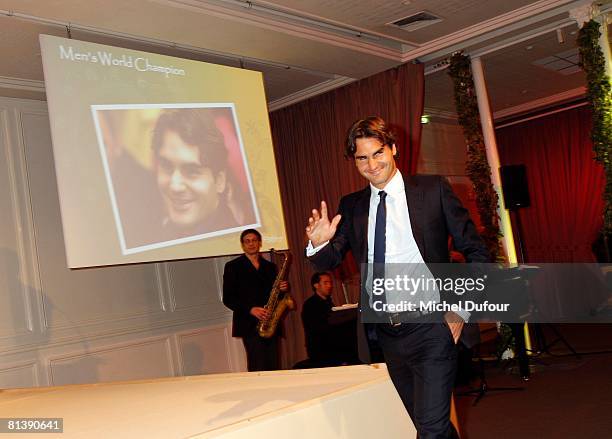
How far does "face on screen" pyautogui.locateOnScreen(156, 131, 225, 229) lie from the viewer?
199 inches

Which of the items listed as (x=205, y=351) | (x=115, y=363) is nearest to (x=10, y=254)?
(x=115, y=363)

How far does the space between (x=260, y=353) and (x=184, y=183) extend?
157 cm

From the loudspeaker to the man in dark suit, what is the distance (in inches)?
172

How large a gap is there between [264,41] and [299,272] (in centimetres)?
295

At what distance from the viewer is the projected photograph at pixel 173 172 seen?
4820 millimetres

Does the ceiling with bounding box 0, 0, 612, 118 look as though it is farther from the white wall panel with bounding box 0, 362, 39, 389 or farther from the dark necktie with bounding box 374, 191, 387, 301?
the dark necktie with bounding box 374, 191, 387, 301

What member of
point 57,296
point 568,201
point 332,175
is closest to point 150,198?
point 57,296

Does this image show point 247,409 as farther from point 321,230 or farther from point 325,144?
point 325,144

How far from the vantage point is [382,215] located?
2.45 metres

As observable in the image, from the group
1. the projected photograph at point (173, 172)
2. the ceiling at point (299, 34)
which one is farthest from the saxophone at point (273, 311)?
the ceiling at point (299, 34)

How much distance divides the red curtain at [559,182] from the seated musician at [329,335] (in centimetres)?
630

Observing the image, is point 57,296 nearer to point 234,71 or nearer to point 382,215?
point 234,71

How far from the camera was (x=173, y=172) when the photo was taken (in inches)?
202

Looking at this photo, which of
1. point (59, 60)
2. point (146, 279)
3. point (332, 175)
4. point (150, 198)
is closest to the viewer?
point (59, 60)
